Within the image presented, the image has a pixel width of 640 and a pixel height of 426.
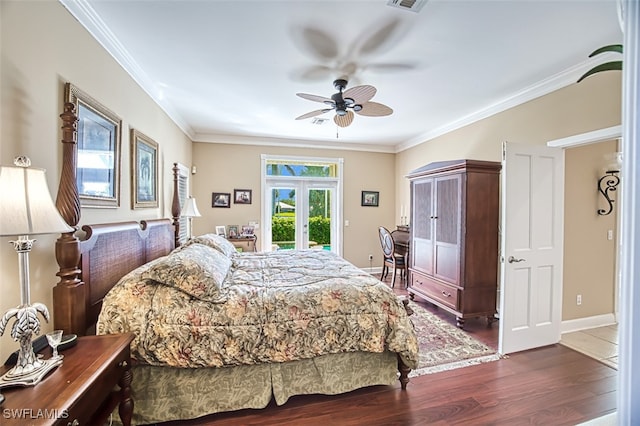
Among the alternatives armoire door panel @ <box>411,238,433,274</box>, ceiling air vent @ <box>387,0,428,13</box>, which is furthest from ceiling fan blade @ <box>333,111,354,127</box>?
armoire door panel @ <box>411,238,433,274</box>

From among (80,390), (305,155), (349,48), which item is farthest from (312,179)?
(80,390)

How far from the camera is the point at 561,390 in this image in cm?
216

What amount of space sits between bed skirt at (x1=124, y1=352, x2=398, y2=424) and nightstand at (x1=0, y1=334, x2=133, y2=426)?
0.24 metres

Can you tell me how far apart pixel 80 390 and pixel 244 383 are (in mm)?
1029

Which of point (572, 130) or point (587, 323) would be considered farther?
point (587, 323)

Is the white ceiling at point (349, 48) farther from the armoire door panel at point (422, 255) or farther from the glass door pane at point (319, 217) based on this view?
the glass door pane at point (319, 217)

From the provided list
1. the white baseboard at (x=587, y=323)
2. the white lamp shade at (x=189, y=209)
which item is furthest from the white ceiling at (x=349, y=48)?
the white baseboard at (x=587, y=323)

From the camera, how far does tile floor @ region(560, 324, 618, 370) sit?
262 centimetres

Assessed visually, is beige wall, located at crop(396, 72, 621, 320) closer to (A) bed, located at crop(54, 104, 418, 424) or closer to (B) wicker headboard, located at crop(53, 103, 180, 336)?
(A) bed, located at crop(54, 104, 418, 424)

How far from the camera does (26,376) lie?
1117 mm

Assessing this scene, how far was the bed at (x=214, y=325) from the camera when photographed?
170 cm

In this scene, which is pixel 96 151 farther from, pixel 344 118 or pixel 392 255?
pixel 392 255

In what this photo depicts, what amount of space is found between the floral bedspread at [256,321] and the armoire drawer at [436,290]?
1526 mm

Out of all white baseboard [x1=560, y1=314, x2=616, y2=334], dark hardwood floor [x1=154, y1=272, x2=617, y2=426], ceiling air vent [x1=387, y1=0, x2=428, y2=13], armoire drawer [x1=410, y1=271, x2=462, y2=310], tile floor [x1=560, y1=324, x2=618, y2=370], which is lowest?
dark hardwood floor [x1=154, y1=272, x2=617, y2=426]
